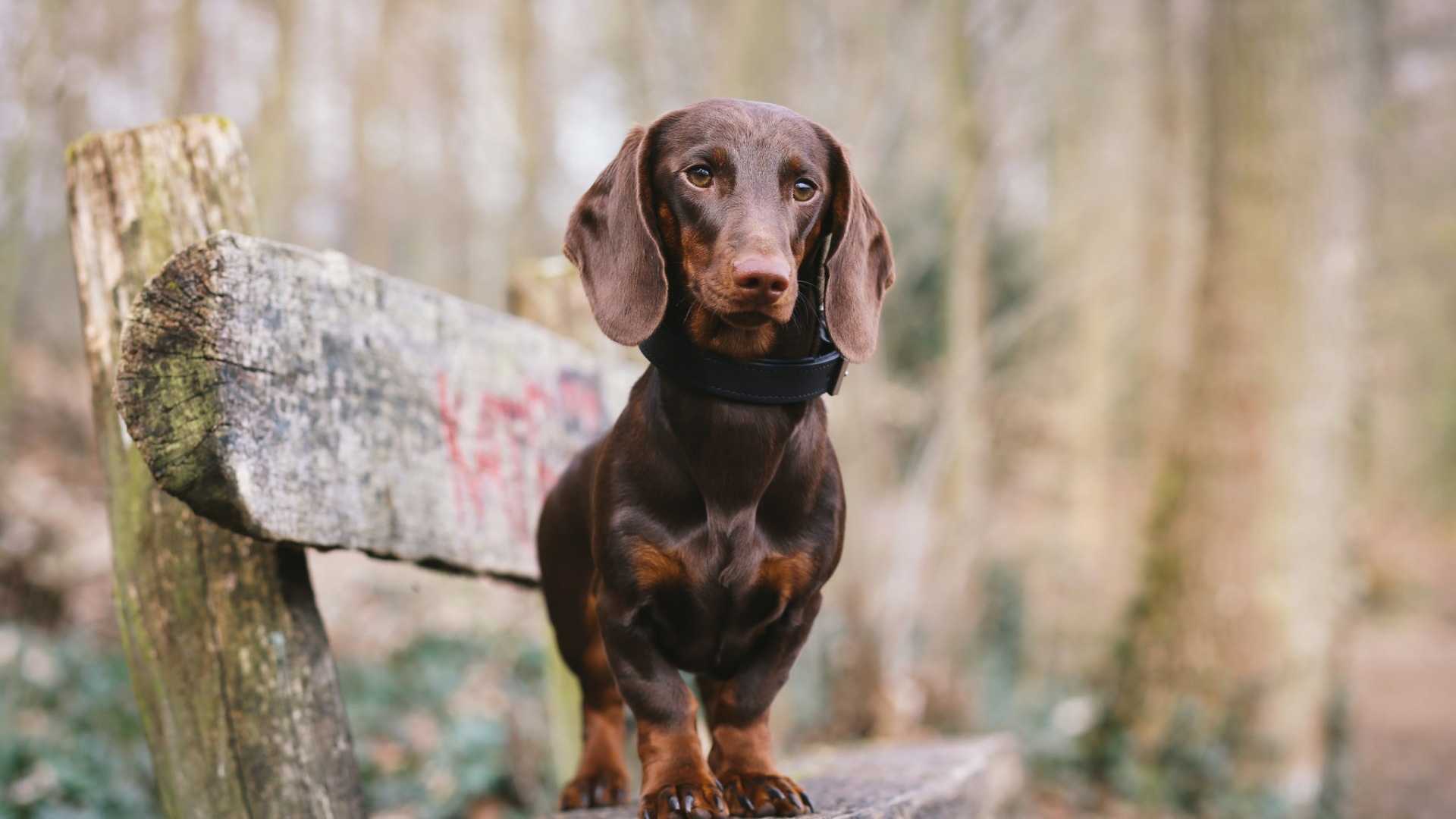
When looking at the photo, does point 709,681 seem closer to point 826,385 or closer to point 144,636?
point 826,385

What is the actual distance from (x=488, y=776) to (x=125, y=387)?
377 cm

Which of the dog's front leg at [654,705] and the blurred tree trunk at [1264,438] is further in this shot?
the blurred tree trunk at [1264,438]

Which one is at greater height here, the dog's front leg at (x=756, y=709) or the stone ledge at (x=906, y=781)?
the dog's front leg at (x=756, y=709)

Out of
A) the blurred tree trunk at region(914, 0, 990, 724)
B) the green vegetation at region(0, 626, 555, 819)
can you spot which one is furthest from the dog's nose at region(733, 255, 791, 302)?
the blurred tree trunk at region(914, 0, 990, 724)

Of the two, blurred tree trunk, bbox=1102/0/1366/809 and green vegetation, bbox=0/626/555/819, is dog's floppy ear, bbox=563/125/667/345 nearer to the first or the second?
green vegetation, bbox=0/626/555/819

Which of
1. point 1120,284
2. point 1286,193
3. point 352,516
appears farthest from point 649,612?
point 1120,284

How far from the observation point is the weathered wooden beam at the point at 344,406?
222cm

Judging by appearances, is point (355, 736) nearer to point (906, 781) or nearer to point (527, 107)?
point (906, 781)

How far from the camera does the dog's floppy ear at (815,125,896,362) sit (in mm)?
2096

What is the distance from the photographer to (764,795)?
2178 mm

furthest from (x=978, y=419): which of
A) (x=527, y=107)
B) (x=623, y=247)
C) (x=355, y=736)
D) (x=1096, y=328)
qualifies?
(x=527, y=107)

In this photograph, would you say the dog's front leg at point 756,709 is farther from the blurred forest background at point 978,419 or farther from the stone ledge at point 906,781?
the blurred forest background at point 978,419

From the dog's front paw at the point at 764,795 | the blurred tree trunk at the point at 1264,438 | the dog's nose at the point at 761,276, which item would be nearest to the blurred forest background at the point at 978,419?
the blurred tree trunk at the point at 1264,438

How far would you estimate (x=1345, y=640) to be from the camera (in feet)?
24.6
